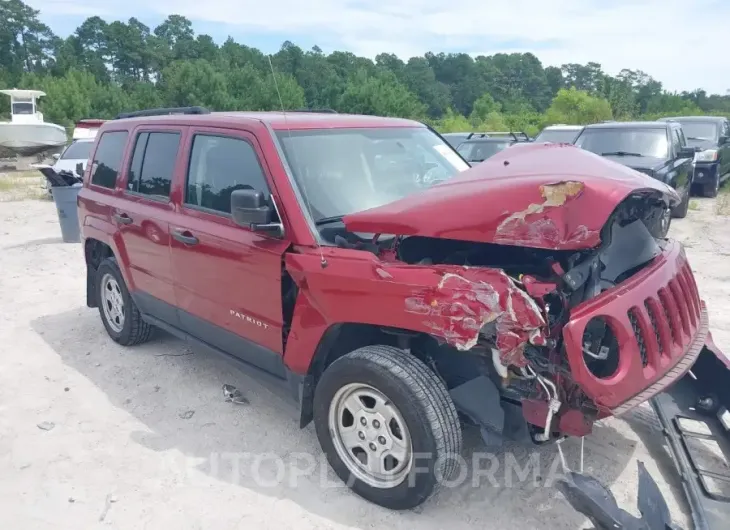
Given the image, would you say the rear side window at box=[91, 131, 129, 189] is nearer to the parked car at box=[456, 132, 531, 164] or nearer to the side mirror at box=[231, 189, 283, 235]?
the side mirror at box=[231, 189, 283, 235]

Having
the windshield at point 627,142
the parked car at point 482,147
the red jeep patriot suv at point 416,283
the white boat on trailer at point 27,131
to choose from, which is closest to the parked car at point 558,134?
the parked car at point 482,147

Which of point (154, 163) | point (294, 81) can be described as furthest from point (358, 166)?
point (294, 81)

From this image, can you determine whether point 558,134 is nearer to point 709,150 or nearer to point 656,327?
point 709,150

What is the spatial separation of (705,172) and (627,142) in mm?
4590

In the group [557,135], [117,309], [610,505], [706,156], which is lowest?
[117,309]

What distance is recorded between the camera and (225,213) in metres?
3.76

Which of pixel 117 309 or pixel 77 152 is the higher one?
pixel 77 152

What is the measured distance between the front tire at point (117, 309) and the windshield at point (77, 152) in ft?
36.0

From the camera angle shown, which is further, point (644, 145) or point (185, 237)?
point (644, 145)

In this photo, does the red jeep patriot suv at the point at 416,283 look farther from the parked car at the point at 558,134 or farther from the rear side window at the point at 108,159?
the parked car at the point at 558,134

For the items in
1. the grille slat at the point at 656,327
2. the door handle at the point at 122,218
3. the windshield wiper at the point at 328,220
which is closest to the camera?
the grille slat at the point at 656,327

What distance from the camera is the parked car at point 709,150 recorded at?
13.6m

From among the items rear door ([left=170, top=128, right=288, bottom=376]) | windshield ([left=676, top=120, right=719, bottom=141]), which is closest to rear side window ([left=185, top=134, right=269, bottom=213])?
rear door ([left=170, top=128, right=288, bottom=376])

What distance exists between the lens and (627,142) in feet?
34.2
